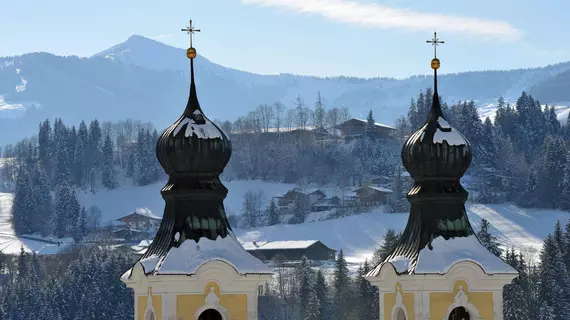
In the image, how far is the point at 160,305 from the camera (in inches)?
1585

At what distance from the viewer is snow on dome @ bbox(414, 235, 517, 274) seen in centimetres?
4153

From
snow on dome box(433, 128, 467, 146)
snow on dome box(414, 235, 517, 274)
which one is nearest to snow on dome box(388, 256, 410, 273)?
snow on dome box(414, 235, 517, 274)

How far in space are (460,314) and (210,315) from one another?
519cm

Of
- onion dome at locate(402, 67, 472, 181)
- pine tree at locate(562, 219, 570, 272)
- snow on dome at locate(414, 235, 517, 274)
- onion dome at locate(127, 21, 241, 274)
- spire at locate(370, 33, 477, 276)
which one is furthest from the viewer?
pine tree at locate(562, 219, 570, 272)

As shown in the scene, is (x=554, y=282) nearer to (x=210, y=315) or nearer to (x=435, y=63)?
(x=435, y=63)

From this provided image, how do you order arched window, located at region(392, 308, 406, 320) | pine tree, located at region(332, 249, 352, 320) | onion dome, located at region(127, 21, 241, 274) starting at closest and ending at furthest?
onion dome, located at region(127, 21, 241, 274)
arched window, located at region(392, 308, 406, 320)
pine tree, located at region(332, 249, 352, 320)

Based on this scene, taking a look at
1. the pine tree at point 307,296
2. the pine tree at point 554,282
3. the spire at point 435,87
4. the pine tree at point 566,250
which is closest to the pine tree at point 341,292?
the pine tree at point 307,296

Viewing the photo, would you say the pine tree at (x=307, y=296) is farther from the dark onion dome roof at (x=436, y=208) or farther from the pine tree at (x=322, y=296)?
the dark onion dome roof at (x=436, y=208)

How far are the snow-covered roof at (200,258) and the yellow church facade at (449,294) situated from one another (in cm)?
285

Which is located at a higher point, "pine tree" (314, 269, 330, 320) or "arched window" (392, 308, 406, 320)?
"arched window" (392, 308, 406, 320)

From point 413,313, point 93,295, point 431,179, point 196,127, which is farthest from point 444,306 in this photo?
point 93,295

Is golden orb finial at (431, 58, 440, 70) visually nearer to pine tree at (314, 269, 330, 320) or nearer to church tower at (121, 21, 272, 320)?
church tower at (121, 21, 272, 320)

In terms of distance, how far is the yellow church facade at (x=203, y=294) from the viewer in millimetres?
40344

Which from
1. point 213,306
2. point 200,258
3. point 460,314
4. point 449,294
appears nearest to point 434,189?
point 449,294
